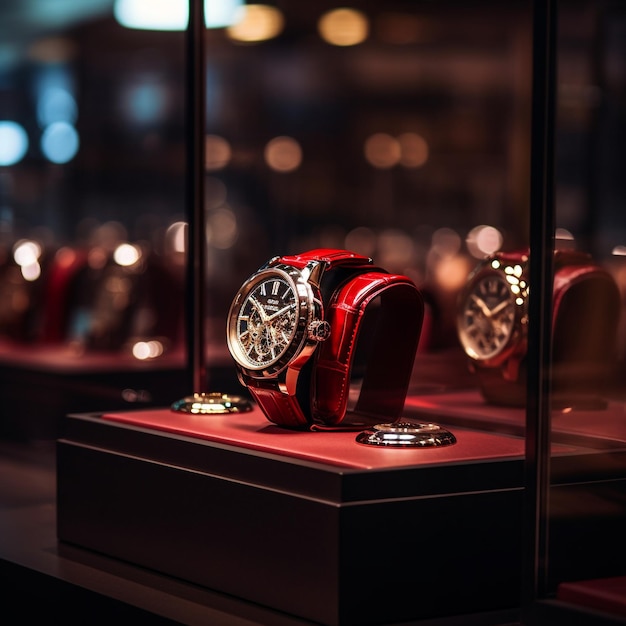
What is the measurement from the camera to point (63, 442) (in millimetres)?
2047

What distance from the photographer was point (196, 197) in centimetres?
228

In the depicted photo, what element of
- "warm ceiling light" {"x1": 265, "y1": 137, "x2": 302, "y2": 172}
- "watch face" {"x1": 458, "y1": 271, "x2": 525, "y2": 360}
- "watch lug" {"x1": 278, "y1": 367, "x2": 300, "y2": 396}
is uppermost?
"warm ceiling light" {"x1": 265, "y1": 137, "x2": 302, "y2": 172}

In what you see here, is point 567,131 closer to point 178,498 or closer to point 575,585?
point 575,585

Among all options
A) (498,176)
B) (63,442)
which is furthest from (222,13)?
(63,442)

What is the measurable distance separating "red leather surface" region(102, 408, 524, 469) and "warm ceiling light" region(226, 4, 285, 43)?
391 centimetres

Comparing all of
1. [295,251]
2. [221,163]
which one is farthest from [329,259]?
[221,163]

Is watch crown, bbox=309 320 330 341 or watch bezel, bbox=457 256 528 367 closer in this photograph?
watch crown, bbox=309 320 330 341

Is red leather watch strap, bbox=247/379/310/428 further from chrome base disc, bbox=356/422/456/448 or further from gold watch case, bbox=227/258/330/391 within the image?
chrome base disc, bbox=356/422/456/448

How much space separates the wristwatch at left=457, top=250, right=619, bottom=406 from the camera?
1.75 metres

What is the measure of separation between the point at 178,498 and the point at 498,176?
4.55 m

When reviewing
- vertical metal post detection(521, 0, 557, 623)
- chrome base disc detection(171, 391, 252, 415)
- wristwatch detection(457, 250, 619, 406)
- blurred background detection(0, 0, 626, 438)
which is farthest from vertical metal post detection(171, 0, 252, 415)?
vertical metal post detection(521, 0, 557, 623)

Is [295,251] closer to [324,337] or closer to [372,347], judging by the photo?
[372,347]

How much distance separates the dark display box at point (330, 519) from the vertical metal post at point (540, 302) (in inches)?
1.9

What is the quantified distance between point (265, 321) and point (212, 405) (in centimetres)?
25
